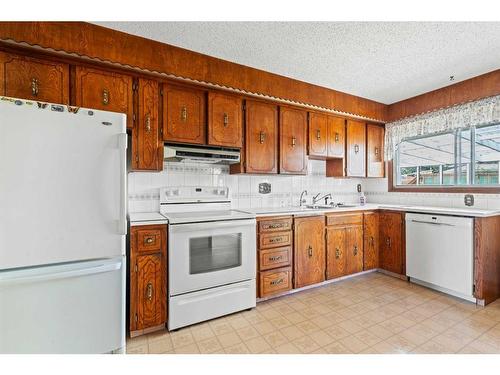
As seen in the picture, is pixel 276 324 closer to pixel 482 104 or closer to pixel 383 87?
pixel 383 87

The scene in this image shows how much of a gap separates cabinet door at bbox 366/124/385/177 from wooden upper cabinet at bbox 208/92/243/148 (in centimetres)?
206

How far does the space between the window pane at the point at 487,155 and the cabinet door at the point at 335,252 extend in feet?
5.47

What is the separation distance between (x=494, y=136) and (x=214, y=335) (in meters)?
3.53

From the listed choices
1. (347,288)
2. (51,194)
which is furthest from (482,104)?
(51,194)

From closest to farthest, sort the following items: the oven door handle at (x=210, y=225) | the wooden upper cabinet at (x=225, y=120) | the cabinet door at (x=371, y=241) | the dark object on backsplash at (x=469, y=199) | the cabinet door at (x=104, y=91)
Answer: the cabinet door at (x=104, y=91) → the oven door handle at (x=210, y=225) → the wooden upper cabinet at (x=225, y=120) → the dark object on backsplash at (x=469, y=199) → the cabinet door at (x=371, y=241)

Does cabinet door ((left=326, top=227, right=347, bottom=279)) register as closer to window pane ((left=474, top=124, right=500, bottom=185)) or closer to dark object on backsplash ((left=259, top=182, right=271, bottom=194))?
dark object on backsplash ((left=259, top=182, right=271, bottom=194))

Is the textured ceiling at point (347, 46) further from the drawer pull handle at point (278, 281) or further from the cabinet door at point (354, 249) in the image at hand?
the drawer pull handle at point (278, 281)

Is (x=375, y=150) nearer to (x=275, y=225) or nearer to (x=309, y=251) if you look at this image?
(x=309, y=251)

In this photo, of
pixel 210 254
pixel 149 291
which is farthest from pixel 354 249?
pixel 149 291

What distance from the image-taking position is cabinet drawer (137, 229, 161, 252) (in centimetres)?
192

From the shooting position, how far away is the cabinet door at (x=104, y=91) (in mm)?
1877

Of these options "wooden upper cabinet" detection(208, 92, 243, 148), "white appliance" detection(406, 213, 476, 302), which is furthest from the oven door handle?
"white appliance" detection(406, 213, 476, 302)

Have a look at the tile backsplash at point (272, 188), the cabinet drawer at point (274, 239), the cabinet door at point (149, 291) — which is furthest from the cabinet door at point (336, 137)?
the cabinet door at point (149, 291)

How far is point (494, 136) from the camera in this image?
2.78 m
